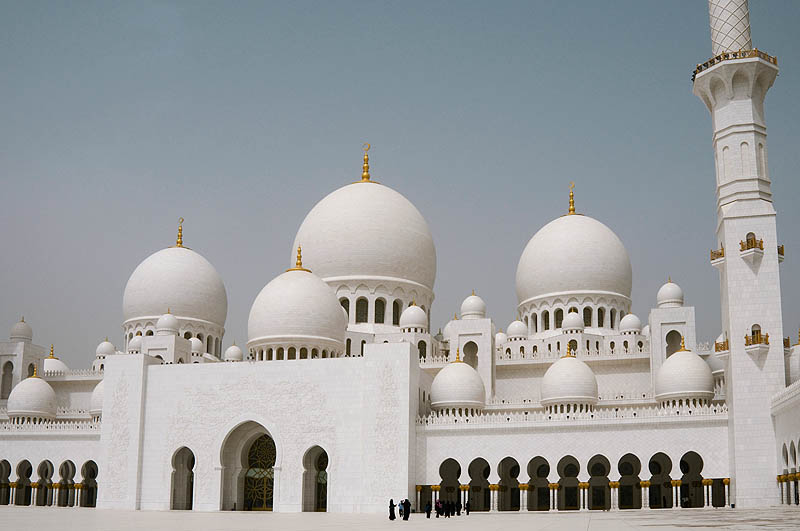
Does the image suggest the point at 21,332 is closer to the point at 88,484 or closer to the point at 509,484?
the point at 88,484

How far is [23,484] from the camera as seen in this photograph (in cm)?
3123

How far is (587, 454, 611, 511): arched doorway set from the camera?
27281mm

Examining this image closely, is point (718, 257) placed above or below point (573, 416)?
above

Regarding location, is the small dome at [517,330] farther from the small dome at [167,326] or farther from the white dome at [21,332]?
the white dome at [21,332]

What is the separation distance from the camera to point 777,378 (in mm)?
22500

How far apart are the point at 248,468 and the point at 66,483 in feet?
25.1

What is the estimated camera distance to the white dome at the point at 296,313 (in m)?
28.7

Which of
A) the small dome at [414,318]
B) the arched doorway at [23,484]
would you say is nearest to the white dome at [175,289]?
the arched doorway at [23,484]

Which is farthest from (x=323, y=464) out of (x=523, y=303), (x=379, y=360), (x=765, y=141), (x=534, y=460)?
(x=765, y=141)

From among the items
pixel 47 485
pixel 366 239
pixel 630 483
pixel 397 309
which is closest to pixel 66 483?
pixel 47 485

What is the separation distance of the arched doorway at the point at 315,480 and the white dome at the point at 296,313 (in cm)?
371

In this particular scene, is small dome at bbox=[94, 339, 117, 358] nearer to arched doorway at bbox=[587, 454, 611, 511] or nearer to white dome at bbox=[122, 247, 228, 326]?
white dome at bbox=[122, 247, 228, 326]

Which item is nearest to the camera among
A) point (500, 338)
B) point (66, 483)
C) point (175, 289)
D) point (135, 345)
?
point (66, 483)

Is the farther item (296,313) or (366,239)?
(366,239)
